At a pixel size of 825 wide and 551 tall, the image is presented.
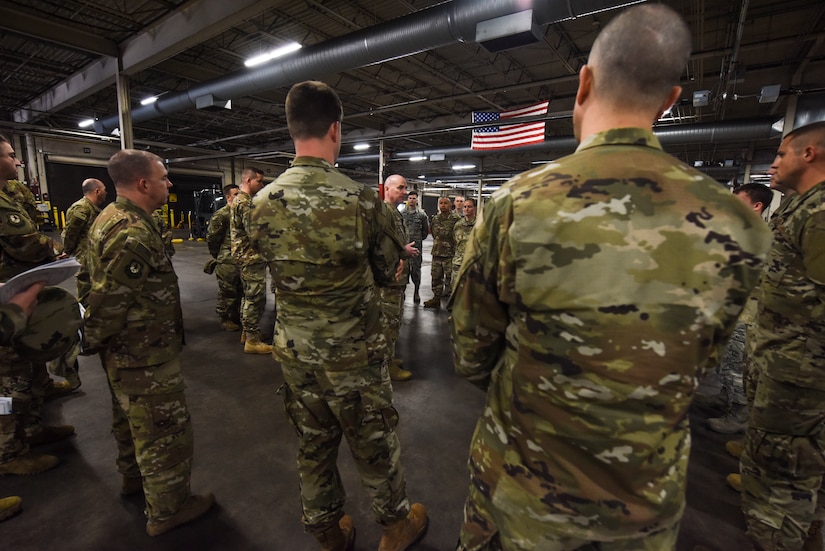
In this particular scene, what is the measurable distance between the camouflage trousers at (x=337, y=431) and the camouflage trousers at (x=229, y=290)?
11.7 feet

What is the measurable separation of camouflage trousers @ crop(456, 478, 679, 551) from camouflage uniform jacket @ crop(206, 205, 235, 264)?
435cm

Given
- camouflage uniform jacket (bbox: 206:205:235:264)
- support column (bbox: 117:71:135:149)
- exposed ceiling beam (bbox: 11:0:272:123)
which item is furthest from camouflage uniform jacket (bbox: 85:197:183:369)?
support column (bbox: 117:71:135:149)

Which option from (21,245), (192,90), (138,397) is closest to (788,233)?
(138,397)

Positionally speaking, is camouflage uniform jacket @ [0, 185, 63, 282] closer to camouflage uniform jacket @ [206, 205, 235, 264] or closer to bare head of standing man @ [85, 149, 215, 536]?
bare head of standing man @ [85, 149, 215, 536]

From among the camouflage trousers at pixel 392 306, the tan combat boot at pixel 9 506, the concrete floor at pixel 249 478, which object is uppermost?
the camouflage trousers at pixel 392 306

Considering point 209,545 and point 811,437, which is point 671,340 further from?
point 209,545

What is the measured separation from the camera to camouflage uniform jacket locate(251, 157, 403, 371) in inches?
53.1

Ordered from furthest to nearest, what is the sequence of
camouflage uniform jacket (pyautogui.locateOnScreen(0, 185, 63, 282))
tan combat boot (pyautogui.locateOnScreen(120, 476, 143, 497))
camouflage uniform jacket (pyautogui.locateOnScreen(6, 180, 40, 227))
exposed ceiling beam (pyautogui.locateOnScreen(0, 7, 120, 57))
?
exposed ceiling beam (pyautogui.locateOnScreen(0, 7, 120, 57)) < camouflage uniform jacket (pyautogui.locateOnScreen(6, 180, 40, 227)) < camouflage uniform jacket (pyautogui.locateOnScreen(0, 185, 63, 282)) < tan combat boot (pyautogui.locateOnScreen(120, 476, 143, 497))

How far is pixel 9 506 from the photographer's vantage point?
183 cm

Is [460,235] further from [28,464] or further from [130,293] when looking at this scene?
[28,464]

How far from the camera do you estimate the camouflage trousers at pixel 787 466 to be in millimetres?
1559

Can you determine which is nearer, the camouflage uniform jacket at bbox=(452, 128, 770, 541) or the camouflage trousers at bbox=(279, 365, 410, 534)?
the camouflage uniform jacket at bbox=(452, 128, 770, 541)

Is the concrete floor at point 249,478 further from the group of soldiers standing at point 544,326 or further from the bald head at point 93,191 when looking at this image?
the bald head at point 93,191

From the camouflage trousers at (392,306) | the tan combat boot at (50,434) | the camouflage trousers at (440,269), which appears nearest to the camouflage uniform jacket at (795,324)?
the camouflage trousers at (392,306)
